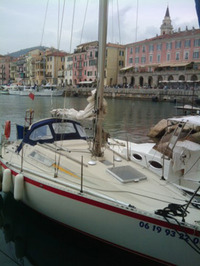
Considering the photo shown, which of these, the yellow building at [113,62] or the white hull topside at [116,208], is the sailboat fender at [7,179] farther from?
the yellow building at [113,62]

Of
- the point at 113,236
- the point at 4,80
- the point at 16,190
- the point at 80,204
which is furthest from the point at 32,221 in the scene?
the point at 4,80

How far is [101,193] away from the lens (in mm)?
6133

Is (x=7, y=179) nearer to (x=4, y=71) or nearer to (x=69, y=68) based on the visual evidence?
(x=69, y=68)

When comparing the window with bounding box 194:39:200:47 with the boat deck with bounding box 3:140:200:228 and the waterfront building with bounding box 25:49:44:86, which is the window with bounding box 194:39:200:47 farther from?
the boat deck with bounding box 3:140:200:228

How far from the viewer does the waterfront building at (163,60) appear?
6288 cm

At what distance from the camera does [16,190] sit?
7.25m

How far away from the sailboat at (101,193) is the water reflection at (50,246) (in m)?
0.62

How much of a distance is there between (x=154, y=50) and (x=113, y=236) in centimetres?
7149

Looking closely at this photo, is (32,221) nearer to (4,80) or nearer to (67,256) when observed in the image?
(67,256)

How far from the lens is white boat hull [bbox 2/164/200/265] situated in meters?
5.07

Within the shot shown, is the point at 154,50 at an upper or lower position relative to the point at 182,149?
upper

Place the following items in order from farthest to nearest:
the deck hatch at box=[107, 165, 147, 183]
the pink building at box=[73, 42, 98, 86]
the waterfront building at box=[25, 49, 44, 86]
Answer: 1. the waterfront building at box=[25, 49, 44, 86]
2. the pink building at box=[73, 42, 98, 86]
3. the deck hatch at box=[107, 165, 147, 183]

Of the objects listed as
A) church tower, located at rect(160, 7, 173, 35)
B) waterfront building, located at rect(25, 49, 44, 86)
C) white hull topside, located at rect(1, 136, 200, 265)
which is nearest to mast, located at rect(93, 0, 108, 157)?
white hull topside, located at rect(1, 136, 200, 265)

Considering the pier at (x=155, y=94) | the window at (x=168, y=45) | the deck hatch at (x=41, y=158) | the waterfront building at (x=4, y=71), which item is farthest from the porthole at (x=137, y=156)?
the waterfront building at (x=4, y=71)
